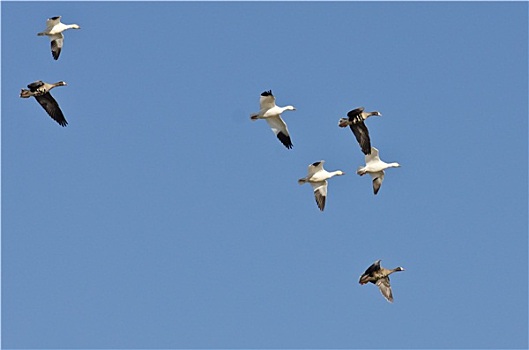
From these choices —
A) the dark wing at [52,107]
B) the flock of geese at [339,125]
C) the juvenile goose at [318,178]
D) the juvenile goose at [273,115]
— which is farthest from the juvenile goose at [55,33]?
the juvenile goose at [318,178]

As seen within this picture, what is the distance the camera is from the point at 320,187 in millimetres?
37844

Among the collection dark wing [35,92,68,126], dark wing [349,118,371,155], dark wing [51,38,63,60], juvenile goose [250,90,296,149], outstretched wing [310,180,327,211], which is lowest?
outstretched wing [310,180,327,211]

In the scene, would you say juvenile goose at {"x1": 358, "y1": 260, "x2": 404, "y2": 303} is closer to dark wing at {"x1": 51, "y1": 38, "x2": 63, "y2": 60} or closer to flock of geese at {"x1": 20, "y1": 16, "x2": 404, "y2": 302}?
flock of geese at {"x1": 20, "y1": 16, "x2": 404, "y2": 302}

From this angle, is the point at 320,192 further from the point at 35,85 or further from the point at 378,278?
the point at 35,85

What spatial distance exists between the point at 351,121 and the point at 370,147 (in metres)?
1.70

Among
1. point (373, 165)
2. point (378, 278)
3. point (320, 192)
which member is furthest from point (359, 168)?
point (378, 278)

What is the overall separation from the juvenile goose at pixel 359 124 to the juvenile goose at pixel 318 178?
1649mm

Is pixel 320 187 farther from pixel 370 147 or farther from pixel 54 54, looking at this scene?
pixel 54 54

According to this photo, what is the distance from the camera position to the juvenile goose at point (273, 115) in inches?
1420

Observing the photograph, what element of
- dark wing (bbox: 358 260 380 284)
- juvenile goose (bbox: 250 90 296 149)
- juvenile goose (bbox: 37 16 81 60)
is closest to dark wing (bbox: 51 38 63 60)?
juvenile goose (bbox: 37 16 81 60)

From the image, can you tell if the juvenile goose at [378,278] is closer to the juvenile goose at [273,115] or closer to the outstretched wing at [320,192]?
the outstretched wing at [320,192]

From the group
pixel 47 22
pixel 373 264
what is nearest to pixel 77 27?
pixel 47 22

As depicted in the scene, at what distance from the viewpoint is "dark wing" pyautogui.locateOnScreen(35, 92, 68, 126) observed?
118 ft

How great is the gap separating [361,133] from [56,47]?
9.37m
